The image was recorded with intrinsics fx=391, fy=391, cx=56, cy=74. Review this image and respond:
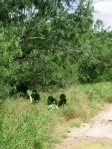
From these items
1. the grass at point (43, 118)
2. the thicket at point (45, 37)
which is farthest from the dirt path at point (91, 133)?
the thicket at point (45, 37)

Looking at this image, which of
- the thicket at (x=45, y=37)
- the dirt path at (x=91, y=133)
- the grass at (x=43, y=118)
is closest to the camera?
the grass at (x=43, y=118)

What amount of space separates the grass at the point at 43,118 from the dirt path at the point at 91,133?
24cm

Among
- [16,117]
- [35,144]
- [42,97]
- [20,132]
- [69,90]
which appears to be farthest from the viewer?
[69,90]

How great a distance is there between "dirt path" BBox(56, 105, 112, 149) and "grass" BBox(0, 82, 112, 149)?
0.79 feet

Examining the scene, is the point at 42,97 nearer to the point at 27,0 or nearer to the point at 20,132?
the point at 27,0

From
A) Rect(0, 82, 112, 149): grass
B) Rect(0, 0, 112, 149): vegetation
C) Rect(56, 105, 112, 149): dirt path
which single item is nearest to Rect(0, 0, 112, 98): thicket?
Rect(0, 0, 112, 149): vegetation

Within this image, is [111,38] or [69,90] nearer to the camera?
[69,90]

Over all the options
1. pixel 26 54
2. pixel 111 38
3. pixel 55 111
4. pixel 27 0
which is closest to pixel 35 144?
pixel 55 111

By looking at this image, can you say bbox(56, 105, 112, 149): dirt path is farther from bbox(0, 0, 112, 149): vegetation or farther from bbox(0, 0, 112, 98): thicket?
bbox(0, 0, 112, 98): thicket

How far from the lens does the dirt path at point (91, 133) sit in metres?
11.1

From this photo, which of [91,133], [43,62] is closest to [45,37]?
[43,62]

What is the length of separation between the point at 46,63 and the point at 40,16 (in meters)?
2.53

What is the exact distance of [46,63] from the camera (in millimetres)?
17500

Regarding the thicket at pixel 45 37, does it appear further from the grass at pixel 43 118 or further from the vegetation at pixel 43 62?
the grass at pixel 43 118
